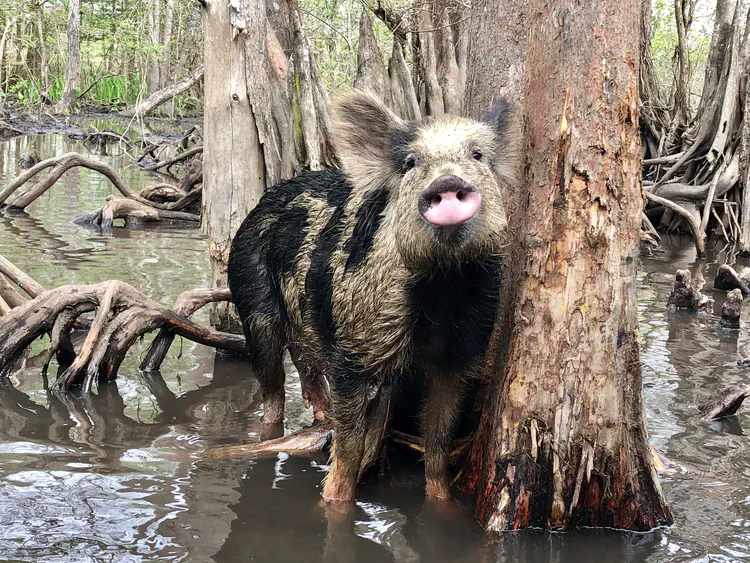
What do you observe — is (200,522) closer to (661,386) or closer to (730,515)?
(730,515)

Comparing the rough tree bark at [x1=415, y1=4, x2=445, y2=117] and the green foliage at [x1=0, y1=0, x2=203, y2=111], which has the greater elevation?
the green foliage at [x1=0, y1=0, x2=203, y2=111]

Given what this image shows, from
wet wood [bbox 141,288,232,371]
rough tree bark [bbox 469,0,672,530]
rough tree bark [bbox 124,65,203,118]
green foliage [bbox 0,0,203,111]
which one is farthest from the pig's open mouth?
green foliage [bbox 0,0,203,111]

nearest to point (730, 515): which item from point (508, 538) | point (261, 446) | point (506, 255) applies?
point (508, 538)

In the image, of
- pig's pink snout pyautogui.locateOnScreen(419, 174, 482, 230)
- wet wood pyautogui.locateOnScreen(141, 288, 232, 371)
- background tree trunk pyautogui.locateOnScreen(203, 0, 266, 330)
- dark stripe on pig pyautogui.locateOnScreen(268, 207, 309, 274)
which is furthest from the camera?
background tree trunk pyautogui.locateOnScreen(203, 0, 266, 330)

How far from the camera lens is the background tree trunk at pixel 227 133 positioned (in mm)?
6383

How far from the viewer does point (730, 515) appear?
3.78 meters

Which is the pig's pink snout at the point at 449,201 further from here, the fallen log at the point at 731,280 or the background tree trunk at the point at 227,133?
the fallen log at the point at 731,280

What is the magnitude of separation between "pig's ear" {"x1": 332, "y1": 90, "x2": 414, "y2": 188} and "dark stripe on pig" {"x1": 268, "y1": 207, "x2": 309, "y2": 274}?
71cm

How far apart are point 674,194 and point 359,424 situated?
8.67 metres

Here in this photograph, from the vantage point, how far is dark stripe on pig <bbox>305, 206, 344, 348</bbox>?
13.8 ft

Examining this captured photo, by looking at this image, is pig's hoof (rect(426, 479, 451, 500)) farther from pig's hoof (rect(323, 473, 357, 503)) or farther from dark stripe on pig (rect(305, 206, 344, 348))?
dark stripe on pig (rect(305, 206, 344, 348))

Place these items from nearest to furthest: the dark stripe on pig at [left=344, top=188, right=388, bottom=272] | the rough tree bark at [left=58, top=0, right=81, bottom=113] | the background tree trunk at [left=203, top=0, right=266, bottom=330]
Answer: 1. the dark stripe on pig at [left=344, top=188, right=388, bottom=272]
2. the background tree trunk at [left=203, top=0, right=266, bottom=330]
3. the rough tree bark at [left=58, top=0, right=81, bottom=113]

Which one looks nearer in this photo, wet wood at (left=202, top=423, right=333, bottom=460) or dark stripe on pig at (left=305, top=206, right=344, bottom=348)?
dark stripe on pig at (left=305, top=206, right=344, bottom=348)

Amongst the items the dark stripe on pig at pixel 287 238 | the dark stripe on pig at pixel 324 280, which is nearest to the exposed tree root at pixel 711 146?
the dark stripe on pig at pixel 287 238
